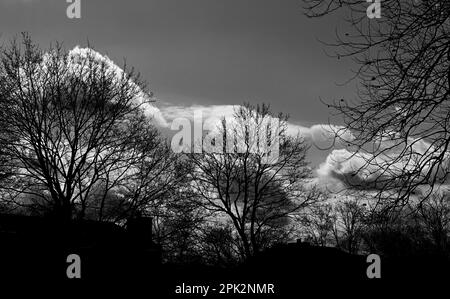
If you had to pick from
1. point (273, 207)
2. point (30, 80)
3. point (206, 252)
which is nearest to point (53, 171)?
point (30, 80)

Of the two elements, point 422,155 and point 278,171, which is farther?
point 278,171

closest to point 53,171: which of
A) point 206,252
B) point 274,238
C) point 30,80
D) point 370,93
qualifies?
point 30,80

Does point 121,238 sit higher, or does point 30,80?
point 30,80

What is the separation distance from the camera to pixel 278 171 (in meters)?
27.9

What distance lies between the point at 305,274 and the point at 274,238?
12.2 meters

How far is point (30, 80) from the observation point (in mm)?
18844

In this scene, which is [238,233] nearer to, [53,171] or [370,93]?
[53,171]

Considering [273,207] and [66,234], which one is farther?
[273,207]

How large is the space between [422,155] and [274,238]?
25285 mm
